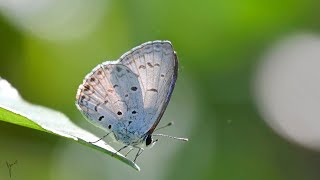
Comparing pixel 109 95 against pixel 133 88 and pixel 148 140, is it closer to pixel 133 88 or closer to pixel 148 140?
pixel 133 88

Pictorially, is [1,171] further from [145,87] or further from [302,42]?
[302,42]

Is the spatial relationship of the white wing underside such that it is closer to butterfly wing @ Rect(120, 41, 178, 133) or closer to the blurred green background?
butterfly wing @ Rect(120, 41, 178, 133)

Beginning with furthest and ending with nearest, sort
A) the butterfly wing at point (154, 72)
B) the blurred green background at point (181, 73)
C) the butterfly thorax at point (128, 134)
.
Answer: the blurred green background at point (181, 73) < the butterfly thorax at point (128, 134) < the butterfly wing at point (154, 72)

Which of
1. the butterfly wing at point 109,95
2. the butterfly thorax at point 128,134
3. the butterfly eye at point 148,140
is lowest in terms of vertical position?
the butterfly eye at point 148,140

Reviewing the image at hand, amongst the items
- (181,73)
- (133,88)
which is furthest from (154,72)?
(181,73)

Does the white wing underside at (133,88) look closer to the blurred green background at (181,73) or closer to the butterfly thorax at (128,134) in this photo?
the butterfly thorax at (128,134)

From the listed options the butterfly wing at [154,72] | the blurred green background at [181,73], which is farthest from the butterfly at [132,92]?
the blurred green background at [181,73]

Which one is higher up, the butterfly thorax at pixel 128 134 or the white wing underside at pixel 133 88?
the white wing underside at pixel 133 88

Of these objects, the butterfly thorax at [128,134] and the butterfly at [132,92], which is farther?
the butterfly thorax at [128,134]
